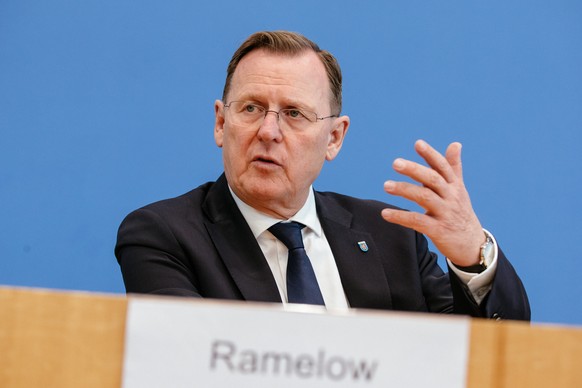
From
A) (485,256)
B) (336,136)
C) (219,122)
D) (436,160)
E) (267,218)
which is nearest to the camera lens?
(436,160)

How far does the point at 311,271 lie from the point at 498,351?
1167 millimetres

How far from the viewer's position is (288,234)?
6.47 ft

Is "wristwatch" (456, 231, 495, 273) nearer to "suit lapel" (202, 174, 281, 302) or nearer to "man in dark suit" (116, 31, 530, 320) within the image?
"man in dark suit" (116, 31, 530, 320)

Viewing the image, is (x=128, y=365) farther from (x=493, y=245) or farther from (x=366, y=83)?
(x=366, y=83)

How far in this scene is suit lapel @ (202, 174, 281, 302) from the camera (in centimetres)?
183

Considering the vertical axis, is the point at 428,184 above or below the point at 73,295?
above

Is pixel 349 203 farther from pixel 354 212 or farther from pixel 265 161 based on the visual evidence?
pixel 265 161

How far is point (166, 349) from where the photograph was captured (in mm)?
783

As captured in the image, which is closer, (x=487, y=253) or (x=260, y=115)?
(x=487, y=253)

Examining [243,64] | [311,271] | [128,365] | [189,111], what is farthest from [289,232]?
[128,365]

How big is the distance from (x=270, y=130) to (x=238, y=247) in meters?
0.29

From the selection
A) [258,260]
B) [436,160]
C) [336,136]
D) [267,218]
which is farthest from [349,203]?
[436,160]

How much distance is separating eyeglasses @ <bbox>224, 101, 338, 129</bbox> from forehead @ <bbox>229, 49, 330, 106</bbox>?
25mm

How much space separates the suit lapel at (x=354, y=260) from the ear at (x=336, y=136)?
151 millimetres
